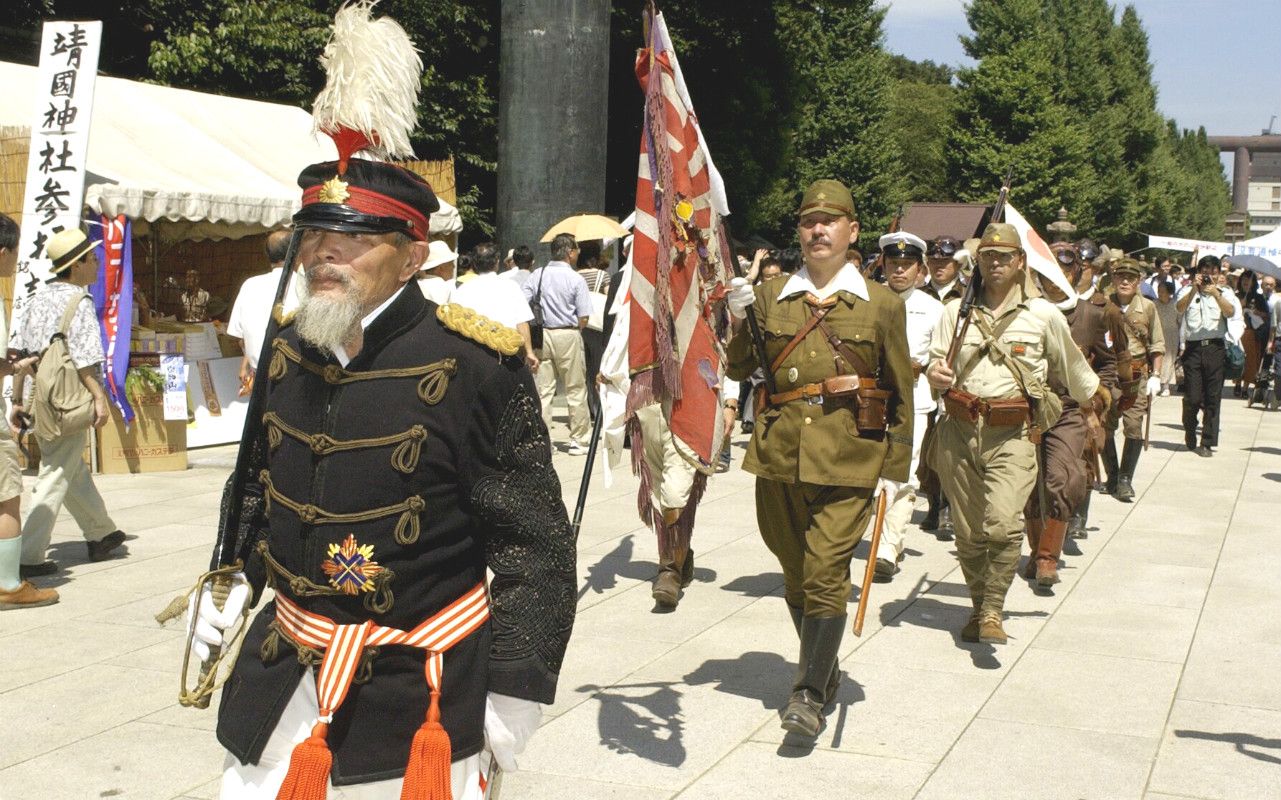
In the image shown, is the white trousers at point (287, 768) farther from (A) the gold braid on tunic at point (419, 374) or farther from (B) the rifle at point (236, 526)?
(A) the gold braid on tunic at point (419, 374)

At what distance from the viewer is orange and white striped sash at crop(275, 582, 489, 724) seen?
2939 mm

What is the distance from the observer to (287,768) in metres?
2.99

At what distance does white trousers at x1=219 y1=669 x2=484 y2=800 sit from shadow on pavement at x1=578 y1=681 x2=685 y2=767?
2.35 meters

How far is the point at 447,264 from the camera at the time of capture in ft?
33.6

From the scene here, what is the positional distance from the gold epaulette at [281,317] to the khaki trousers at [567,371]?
995cm

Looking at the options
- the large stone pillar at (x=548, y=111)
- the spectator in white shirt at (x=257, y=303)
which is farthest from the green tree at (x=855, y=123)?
the spectator in white shirt at (x=257, y=303)

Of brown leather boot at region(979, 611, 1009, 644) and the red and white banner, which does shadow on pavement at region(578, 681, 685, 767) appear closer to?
the red and white banner

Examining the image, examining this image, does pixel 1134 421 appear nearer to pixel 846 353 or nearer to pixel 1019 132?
pixel 846 353

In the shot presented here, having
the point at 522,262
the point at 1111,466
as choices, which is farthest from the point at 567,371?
the point at 1111,466

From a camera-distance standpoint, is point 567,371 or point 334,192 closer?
point 334,192

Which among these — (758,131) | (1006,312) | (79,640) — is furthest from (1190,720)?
(758,131)

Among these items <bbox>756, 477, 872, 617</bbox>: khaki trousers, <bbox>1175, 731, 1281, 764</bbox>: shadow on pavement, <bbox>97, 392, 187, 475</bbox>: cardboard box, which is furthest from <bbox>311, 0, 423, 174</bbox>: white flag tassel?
<bbox>97, 392, 187, 475</bbox>: cardboard box

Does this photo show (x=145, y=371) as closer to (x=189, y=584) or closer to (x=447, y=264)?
(x=447, y=264)

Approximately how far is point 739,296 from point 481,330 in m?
2.64
